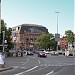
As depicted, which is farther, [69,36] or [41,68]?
[69,36]

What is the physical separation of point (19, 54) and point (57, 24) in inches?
1140

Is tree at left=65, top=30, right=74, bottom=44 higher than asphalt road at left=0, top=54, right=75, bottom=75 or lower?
higher

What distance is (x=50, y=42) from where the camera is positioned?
177500mm

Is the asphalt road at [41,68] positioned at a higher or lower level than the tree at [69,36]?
lower

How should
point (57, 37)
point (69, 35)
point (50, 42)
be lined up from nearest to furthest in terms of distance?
point (57, 37)
point (69, 35)
point (50, 42)

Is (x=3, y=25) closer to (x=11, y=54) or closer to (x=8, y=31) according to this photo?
(x=8, y=31)

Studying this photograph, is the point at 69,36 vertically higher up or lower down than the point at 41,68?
higher up

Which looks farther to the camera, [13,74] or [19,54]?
[19,54]

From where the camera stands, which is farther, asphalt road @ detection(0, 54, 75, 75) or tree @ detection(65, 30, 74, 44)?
tree @ detection(65, 30, 74, 44)

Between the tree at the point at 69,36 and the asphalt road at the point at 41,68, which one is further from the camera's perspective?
the tree at the point at 69,36

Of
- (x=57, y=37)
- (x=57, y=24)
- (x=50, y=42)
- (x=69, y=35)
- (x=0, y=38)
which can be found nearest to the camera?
(x=0, y=38)

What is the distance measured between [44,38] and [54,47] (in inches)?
395

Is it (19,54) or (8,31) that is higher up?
(8,31)

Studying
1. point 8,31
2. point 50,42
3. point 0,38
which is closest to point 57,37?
point 8,31
